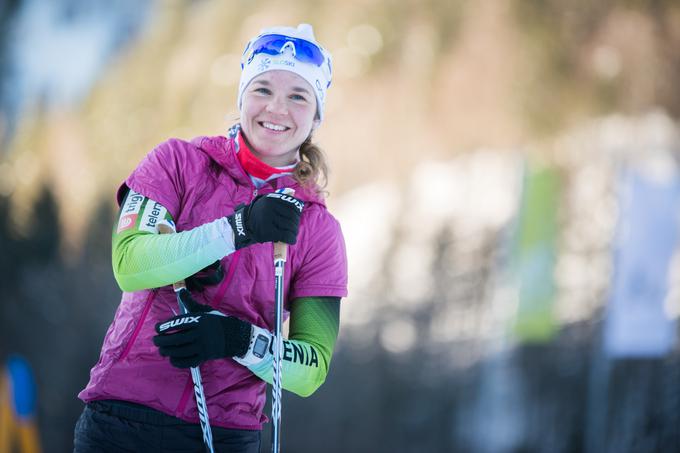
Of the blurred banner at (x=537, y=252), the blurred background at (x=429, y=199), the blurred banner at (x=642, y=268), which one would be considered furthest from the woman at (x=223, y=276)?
the blurred banner at (x=642, y=268)

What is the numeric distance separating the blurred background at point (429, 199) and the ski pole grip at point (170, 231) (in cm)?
305

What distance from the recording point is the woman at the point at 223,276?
53.4 inches

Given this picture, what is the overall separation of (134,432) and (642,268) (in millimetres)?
4265

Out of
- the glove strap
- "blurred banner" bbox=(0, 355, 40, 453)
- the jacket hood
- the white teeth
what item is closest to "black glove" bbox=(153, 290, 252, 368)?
the glove strap

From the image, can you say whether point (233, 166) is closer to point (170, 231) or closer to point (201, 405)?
point (170, 231)

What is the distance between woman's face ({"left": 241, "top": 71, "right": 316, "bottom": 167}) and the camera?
154cm

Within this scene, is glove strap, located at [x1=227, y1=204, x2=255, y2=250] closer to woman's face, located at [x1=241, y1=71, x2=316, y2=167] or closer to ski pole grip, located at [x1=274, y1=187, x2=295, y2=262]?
ski pole grip, located at [x1=274, y1=187, x2=295, y2=262]

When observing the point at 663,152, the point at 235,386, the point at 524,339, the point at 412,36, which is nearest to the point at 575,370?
the point at 524,339

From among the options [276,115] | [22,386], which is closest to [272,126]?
[276,115]

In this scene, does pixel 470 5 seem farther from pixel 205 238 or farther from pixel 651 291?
pixel 205 238

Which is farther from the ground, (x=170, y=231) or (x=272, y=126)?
(x=272, y=126)

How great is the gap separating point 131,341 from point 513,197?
12.4ft

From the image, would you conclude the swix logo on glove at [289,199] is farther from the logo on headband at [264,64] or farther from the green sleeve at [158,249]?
the logo on headband at [264,64]

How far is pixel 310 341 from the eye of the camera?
60.2 inches
